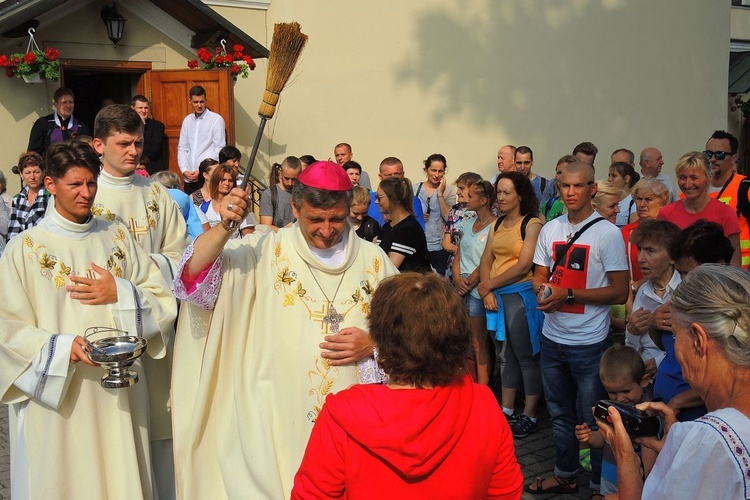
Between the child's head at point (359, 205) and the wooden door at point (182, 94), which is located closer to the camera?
the child's head at point (359, 205)

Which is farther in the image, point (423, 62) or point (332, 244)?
point (423, 62)

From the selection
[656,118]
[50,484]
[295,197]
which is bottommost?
[50,484]

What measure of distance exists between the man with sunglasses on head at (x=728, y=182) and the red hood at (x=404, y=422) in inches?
206

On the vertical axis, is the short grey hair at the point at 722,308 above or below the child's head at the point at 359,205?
below

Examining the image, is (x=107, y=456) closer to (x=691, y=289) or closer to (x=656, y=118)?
(x=691, y=289)

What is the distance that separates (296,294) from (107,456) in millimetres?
1447

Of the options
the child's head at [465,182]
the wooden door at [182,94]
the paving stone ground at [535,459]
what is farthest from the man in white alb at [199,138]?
the paving stone ground at [535,459]

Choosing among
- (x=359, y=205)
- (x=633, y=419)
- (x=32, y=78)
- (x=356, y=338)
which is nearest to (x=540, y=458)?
(x=359, y=205)

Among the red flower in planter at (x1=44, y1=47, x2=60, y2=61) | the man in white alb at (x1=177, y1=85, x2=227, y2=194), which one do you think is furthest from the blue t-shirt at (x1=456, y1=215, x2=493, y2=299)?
the red flower in planter at (x1=44, y1=47, x2=60, y2=61)

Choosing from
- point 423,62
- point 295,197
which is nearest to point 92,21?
point 423,62

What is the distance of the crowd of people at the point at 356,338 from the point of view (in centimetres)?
260

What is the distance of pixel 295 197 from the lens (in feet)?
13.4

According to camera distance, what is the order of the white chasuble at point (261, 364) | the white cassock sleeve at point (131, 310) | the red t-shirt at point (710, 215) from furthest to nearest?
1. the red t-shirt at point (710, 215)
2. the white cassock sleeve at point (131, 310)
3. the white chasuble at point (261, 364)

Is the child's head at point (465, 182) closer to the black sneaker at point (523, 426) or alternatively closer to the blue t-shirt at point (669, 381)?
the black sneaker at point (523, 426)
